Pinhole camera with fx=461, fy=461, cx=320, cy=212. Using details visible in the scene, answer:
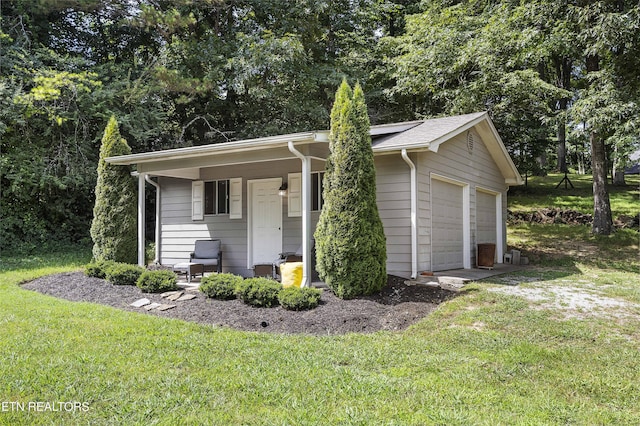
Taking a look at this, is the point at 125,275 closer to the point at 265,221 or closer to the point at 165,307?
the point at 165,307

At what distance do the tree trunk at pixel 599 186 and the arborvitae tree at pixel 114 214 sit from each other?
39.3ft

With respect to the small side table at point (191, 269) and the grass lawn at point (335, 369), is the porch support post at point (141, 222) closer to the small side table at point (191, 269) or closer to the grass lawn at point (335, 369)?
the small side table at point (191, 269)

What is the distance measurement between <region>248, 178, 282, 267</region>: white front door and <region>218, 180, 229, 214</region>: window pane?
0.60m

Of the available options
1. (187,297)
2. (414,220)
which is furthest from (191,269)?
(414,220)

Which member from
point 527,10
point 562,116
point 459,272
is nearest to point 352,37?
point 527,10

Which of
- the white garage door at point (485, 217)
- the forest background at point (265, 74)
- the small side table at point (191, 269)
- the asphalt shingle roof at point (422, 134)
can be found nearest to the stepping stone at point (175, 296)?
the small side table at point (191, 269)

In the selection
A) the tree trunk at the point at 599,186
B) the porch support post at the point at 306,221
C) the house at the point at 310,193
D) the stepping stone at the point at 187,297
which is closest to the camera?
the stepping stone at the point at 187,297

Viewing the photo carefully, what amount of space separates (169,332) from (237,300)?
5.47ft

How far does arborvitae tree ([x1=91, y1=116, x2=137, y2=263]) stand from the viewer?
8.96 metres

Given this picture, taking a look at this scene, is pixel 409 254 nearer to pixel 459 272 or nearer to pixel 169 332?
pixel 459 272

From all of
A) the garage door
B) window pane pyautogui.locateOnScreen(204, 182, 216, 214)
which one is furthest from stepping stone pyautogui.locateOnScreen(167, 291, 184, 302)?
the garage door

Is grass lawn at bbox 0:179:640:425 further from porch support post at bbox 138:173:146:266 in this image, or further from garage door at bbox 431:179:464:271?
porch support post at bbox 138:173:146:266

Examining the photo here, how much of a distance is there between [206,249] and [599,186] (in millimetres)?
10730

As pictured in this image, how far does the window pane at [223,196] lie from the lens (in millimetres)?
9836
